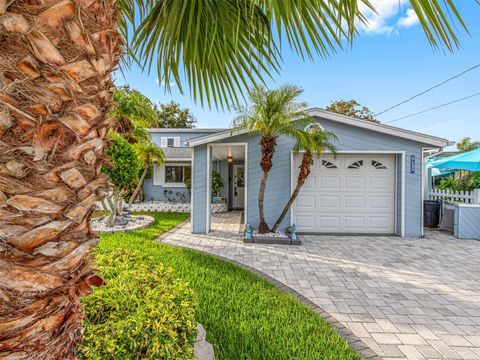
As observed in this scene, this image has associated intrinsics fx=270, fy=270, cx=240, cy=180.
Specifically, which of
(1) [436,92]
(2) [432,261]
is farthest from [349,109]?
(2) [432,261]

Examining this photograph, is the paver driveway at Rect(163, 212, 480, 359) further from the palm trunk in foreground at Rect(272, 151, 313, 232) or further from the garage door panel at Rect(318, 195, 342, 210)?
the garage door panel at Rect(318, 195, 342, 210)

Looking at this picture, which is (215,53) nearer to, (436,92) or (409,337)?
(409,337)

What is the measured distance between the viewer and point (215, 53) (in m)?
2.77

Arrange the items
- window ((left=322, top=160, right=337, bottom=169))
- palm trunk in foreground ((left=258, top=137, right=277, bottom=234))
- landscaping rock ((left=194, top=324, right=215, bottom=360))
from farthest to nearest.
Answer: window ((left=322, top=160, right=337, bottom=169)) → palm trunk in foreground ((left=258, top=137, right=277, bottom=234)) → landscaping rock ((left=194, top=324, right=215, bottom=360))

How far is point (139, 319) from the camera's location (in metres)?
2.04

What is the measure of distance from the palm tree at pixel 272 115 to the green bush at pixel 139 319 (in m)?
5.20

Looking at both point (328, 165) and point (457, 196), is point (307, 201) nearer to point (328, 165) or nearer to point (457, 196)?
point (328, 165)

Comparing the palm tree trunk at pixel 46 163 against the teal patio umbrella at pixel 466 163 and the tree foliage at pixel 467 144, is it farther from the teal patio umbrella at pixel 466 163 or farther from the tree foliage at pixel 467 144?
the tree foliage at pixel 467 144

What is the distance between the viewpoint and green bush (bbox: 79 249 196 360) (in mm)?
1928

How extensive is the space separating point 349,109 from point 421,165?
20.8 meters

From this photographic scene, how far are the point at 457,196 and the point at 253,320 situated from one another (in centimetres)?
955

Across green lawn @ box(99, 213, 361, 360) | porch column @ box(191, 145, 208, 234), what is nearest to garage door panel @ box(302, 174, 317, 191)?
porch column @ box(191, 145, 208, 234)

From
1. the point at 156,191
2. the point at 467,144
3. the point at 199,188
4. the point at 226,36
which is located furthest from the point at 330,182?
the point at 467,144

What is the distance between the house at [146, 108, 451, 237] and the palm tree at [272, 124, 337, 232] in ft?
1.51
